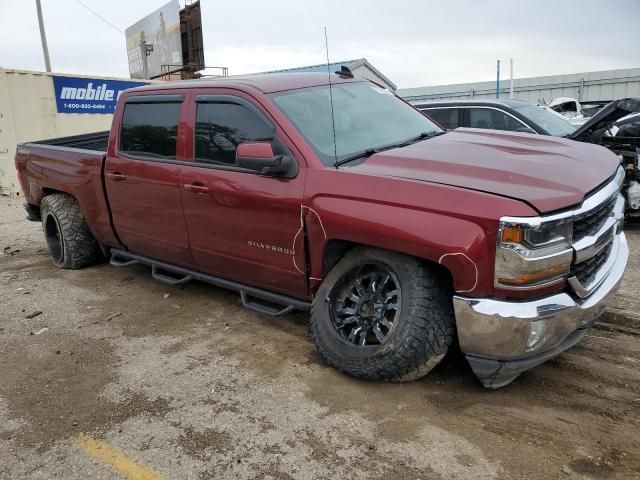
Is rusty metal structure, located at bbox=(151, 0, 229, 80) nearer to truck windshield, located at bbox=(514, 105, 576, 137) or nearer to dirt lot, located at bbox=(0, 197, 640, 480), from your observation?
truck windshield, located at bbox=(514, 105, 576, 137)

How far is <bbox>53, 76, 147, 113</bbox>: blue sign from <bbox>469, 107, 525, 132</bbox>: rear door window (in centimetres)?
970

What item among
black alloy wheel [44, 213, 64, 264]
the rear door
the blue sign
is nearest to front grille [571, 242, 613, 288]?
the rear door

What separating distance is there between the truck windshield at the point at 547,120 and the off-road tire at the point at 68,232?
19.8 feet

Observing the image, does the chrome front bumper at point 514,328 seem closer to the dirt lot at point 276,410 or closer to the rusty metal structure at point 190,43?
the dirt lot at point 276,410

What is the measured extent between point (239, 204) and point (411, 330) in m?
1.55

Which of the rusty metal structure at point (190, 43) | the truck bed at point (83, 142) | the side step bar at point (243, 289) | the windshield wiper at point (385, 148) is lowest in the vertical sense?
the side step bar at point (243, 289)

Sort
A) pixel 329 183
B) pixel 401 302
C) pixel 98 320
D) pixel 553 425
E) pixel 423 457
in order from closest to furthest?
pixel 423 457 < pixel 553 425 < pixel 401 302 < pixel 329 183 < pixel 98 320

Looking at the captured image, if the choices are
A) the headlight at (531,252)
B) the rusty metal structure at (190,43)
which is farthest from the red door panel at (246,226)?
the rusty metal structure at (190,43)

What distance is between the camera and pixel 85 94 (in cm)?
1562

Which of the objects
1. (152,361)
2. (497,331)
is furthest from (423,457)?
(152,361)

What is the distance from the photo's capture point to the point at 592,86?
24.7 m

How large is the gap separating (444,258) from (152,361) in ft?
7.23

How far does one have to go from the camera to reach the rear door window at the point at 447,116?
8422mm

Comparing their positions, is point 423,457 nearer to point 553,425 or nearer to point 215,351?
point 553,425
